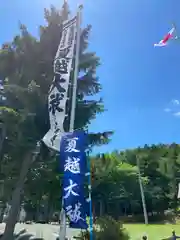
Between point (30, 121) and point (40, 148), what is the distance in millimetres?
1517

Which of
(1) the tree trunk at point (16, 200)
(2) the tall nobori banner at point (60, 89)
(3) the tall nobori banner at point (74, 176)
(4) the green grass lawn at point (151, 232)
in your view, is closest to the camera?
(3) the tall nobori banner at point (74, 176)

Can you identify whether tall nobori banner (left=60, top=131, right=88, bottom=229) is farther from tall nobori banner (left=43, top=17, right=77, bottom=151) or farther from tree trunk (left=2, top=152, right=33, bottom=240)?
tree trunk (left=2, top=152, right=33, bottom=240)

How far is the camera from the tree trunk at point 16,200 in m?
12.6

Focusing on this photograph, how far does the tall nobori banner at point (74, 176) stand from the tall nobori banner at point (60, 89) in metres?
0.85

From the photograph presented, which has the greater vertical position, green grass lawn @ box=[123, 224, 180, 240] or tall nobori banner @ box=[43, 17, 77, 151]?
tall nobori banner @ box=[43, 17, 77, 151]

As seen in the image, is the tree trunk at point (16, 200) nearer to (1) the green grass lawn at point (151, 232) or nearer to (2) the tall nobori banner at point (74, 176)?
(2) the tall nobori banner at point (74, 176)

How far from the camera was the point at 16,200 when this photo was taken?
13.0m

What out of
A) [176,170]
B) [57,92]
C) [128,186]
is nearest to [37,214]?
[128,186]

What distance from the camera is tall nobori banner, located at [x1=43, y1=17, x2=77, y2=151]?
8.73m

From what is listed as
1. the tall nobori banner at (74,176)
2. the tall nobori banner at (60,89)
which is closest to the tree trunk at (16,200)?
the tall nobori banner at (60,89)

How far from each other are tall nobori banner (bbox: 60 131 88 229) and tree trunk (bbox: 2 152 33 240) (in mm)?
6478

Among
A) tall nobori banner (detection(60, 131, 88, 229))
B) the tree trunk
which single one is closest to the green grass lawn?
the tree trunk

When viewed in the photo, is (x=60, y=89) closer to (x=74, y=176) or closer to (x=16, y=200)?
(x=74, y=176)

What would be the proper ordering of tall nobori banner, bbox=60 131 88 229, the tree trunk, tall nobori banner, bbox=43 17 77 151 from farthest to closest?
the tree trunk → tall nobori banner, bbox=43 17 77 151 → tall nobori banner, bbox=60 131 88 229
